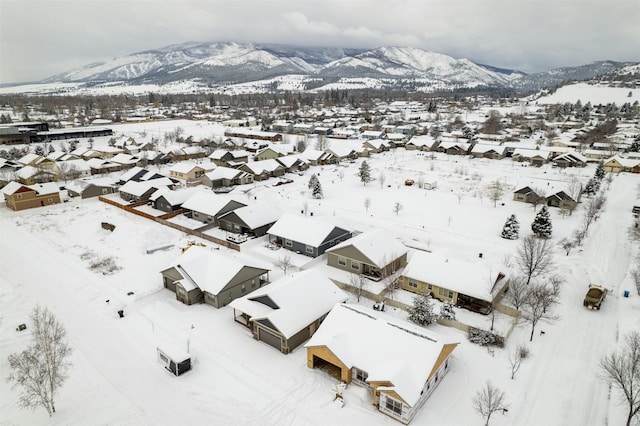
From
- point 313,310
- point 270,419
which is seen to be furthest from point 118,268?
point 270,419

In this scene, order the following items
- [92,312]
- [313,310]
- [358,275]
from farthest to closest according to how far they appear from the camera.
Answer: [358,275]
[92,312]
[313,310]

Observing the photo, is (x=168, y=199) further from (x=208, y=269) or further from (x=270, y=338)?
(x=270, y=338)

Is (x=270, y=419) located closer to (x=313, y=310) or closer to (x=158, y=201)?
(x=313, y=310)

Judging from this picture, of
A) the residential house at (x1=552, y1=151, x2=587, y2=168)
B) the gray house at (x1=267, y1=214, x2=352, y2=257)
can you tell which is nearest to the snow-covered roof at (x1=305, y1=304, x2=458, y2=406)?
the gray house at (x1=267, y1=214, x2=352, y2=257)

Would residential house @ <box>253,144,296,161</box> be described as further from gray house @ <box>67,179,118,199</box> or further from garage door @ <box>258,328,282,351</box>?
garage door @ <box>258,328,282,351</box>

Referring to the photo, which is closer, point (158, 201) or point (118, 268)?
point (118, 268)

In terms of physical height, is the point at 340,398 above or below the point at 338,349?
below
